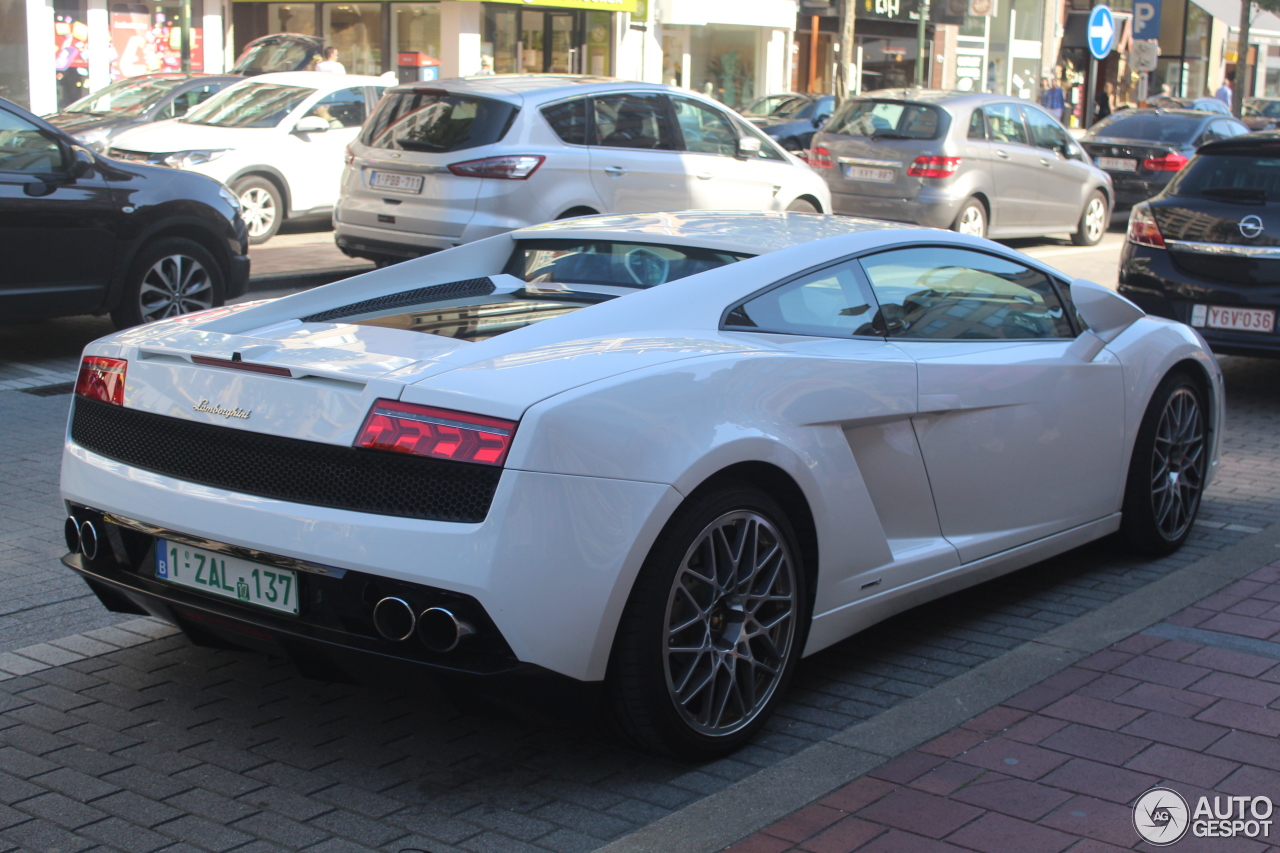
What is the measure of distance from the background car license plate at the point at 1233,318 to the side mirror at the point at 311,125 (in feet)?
31.7

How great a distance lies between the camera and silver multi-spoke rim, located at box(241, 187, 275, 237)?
14.2m

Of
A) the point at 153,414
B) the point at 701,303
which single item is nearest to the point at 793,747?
the point at 701,303

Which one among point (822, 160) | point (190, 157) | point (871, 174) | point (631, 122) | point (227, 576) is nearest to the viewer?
point (227, 576)

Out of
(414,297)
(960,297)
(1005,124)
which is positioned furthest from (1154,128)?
(414,297)

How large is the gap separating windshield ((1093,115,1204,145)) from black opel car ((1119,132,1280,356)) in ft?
35.8

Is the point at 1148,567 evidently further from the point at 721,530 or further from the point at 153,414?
the point at 153,414

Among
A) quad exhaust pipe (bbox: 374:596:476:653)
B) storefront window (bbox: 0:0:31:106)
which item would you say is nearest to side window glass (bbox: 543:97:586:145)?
quad exhaust pipe (bbox: 374:596:476:653)

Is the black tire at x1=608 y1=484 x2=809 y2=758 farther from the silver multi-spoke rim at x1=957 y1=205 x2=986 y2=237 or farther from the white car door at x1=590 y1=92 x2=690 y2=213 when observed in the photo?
the silver multi-spoke rim at x1=957 y1=205 x2=986 y2=237

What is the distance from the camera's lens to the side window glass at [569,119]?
10969 millimetres

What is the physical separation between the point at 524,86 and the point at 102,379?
7948 mm

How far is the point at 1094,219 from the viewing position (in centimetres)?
1723

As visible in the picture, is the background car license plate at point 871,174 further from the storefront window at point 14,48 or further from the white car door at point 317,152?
the storefront window at point 14,48

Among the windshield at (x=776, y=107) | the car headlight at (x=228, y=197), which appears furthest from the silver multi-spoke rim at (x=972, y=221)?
the windshield at (x=776, y=107)

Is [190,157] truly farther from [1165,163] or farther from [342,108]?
[1165,163]
